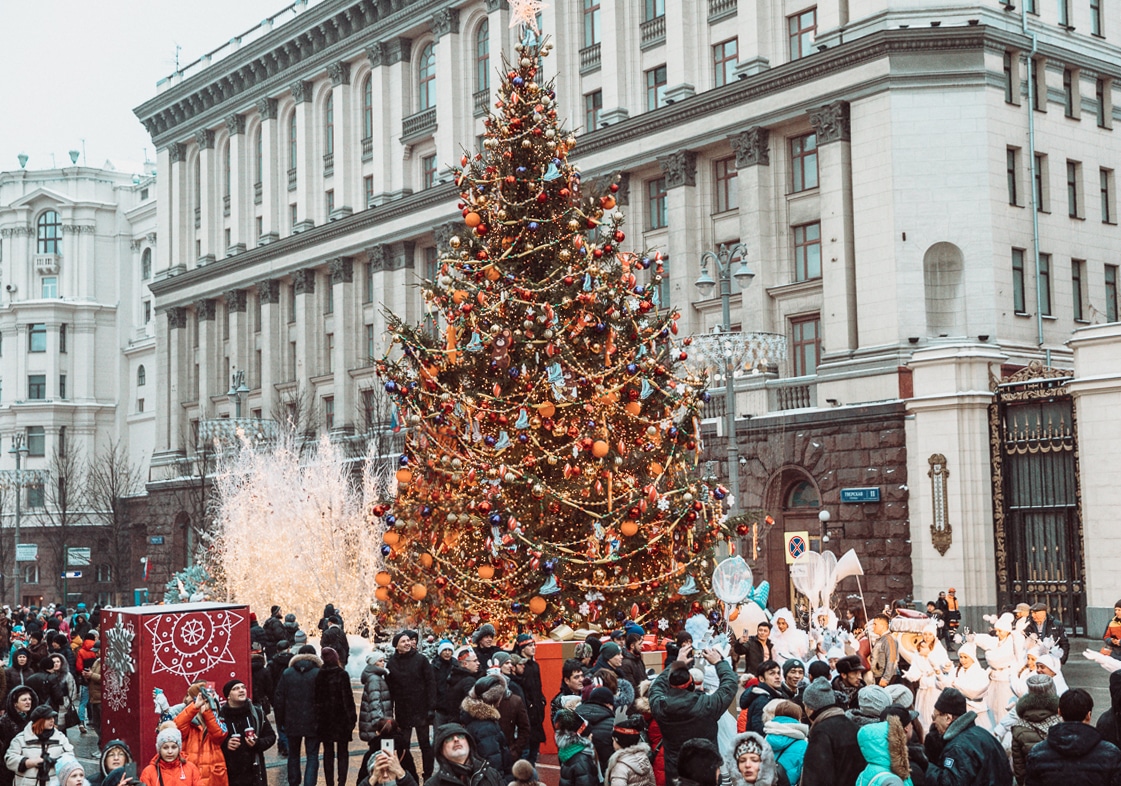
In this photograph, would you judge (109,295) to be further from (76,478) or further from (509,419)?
(509,419)

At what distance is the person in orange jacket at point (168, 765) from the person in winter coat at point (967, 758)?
5.08 meters

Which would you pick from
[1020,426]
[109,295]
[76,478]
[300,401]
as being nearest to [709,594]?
[1020,426]

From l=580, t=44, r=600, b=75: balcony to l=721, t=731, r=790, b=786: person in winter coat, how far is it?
37.0 metres

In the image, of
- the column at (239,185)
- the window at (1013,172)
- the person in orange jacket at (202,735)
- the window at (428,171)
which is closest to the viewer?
the person in orange jacket at (202,735)

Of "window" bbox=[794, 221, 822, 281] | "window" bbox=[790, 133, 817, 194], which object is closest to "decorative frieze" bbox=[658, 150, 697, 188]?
"window" bbox=[790, 133, 817, 194]

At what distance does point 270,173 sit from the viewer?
59.6 meters

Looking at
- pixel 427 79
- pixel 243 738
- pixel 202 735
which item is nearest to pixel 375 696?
pixel 243 738

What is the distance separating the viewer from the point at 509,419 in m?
18.2

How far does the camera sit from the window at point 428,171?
5123 centimetres

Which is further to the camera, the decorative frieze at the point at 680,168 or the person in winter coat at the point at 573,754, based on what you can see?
the decorative frieze at the point at 680,168

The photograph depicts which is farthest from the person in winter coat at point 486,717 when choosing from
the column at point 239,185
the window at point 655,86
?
the column at point 239,185

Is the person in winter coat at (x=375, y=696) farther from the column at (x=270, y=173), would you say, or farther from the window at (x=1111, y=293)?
the column at (x=270, y=173)

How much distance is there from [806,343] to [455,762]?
29.6m

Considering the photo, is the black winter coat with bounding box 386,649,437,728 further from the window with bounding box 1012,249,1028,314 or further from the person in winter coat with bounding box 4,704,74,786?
the window with bounding box 1012,249,1028,314
